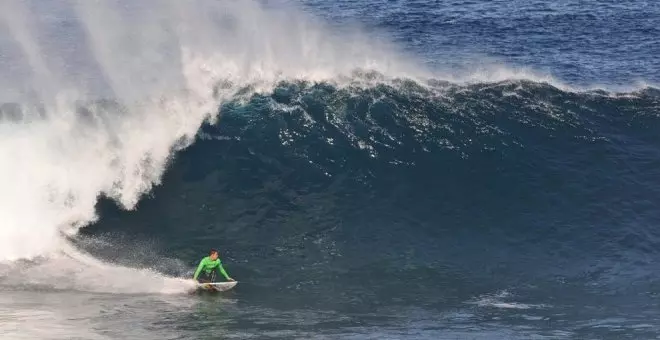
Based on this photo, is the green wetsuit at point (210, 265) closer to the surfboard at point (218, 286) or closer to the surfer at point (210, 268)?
the surfer at point (210, 268)

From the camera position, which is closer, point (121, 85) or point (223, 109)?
point (223, 109)

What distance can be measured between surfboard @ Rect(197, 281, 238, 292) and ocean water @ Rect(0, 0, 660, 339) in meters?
0.27

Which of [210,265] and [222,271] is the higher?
[210,265]

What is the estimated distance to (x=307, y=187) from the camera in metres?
26.7

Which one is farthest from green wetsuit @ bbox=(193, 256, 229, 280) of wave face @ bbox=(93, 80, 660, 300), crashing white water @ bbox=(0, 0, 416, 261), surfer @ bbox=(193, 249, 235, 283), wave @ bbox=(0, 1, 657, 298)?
crashing white water @ bbox=(0, 0, 416, 261)

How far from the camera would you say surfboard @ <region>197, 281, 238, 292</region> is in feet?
70.6

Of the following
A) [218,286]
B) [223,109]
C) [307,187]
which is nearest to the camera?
[218,286]

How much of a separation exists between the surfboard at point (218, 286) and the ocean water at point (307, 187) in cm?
27

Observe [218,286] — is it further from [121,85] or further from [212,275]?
[121,85]

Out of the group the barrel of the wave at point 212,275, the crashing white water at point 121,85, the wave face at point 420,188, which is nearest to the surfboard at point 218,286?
the barrel of the wave at point 212,275

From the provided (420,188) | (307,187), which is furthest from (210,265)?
(420,188)

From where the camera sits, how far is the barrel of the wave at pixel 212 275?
21.6 meters

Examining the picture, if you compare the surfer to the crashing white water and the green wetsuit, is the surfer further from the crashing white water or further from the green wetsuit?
the crashing white water

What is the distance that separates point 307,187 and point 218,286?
6.20 metres
